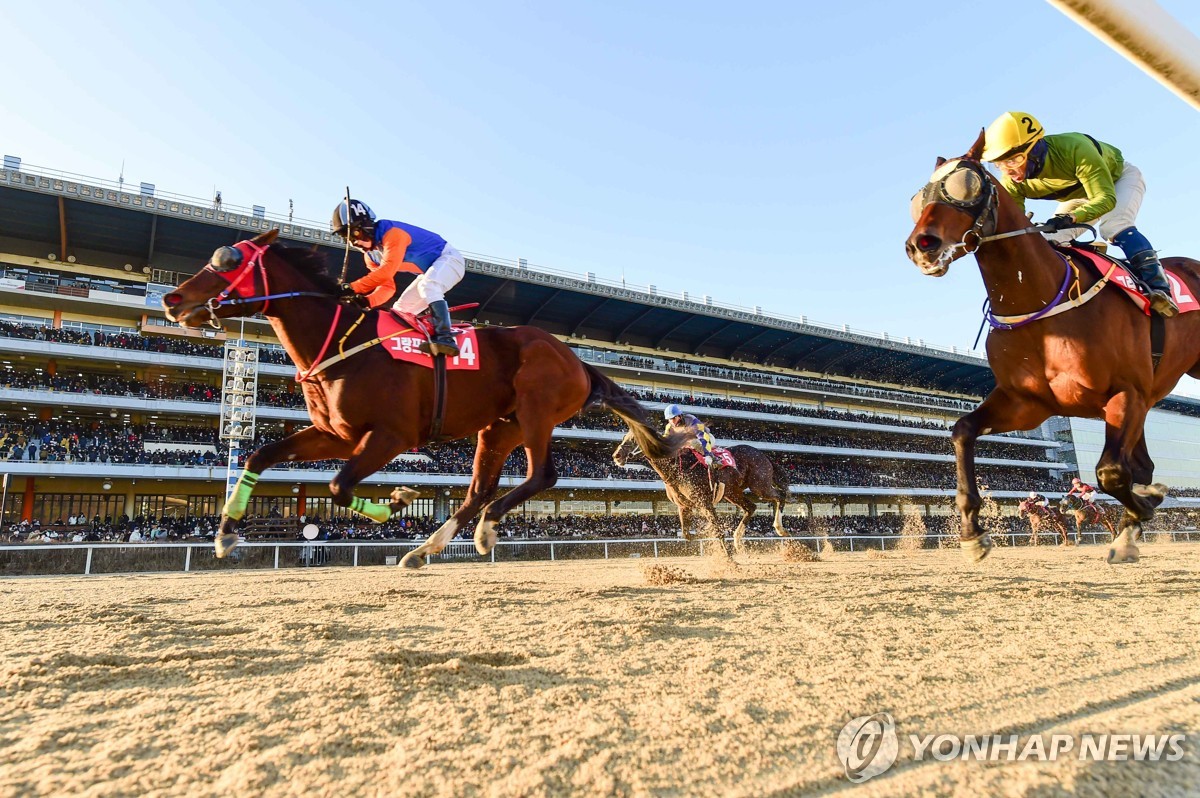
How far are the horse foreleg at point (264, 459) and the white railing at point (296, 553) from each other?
1084cm

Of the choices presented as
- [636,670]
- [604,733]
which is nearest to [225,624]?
[636,670]

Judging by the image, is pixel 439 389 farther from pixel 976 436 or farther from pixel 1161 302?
pixel 1161 302

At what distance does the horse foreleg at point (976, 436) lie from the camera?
14.5 feet

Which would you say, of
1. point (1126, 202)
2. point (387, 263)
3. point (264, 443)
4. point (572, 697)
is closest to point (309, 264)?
point (387, 263)

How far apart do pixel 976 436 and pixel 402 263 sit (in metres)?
4.59

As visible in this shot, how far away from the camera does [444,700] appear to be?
2127mm

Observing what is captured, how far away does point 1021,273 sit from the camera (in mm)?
4344

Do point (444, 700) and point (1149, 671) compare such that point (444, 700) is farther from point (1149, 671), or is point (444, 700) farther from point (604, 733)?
point (1149, 671)

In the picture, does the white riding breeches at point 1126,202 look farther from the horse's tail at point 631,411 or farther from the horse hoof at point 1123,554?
the horse's tail at point 631,411

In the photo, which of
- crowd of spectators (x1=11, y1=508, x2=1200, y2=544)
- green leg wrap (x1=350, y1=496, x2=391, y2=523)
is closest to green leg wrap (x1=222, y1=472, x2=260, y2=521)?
green leg wrap (x1=350, y1=496, x2=391, y2=523)

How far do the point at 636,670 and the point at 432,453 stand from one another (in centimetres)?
2835

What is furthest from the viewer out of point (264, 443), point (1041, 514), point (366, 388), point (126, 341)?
point (264, 443)

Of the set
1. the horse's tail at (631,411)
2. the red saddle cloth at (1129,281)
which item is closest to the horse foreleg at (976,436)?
the red saddle cloth at (1129,281)

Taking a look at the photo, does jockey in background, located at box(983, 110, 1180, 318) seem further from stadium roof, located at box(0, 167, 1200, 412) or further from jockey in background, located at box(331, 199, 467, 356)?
stadium roof, located at box(0, 167, 1200, 412)
